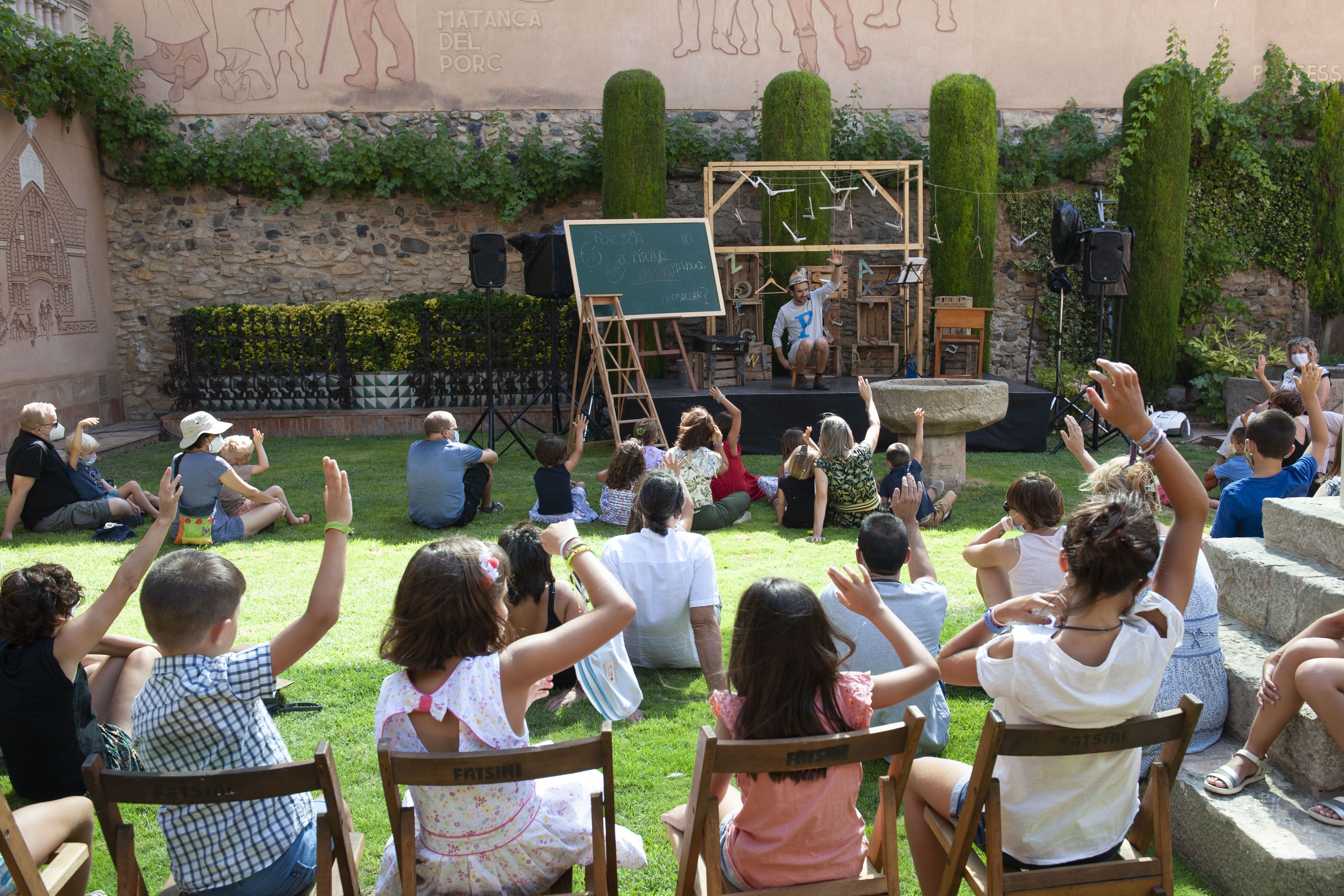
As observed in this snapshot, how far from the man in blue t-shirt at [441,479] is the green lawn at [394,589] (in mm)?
170

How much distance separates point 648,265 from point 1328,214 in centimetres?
861

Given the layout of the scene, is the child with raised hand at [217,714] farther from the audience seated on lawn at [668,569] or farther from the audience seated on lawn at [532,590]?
the audience seated on lawn at [668,569]

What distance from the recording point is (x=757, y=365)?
36.5 ft

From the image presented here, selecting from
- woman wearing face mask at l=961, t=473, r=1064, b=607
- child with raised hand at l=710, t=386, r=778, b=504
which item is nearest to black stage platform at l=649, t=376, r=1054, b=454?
child with raised hand at l=710, t=386, r=778, b=504

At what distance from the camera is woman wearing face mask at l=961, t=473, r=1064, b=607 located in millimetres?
3559

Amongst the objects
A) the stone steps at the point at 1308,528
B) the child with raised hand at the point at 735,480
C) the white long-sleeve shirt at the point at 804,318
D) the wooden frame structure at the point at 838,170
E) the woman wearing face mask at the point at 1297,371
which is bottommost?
the child with raised hand at the point at 735,480

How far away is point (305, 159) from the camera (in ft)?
37.7

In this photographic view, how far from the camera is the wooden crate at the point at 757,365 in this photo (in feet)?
36.4

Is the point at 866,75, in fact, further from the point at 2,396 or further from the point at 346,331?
the point at 2,396

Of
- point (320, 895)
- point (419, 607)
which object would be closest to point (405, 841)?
point (320, 895)

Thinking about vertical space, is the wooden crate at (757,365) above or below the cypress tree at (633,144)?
below

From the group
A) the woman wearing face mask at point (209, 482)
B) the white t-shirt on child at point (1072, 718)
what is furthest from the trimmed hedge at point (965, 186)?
the white t-shirt on child at point (1072, 718)

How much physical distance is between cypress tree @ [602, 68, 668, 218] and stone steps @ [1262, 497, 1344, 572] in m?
8.43

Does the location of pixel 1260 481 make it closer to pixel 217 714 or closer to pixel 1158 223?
pixel 217 714
